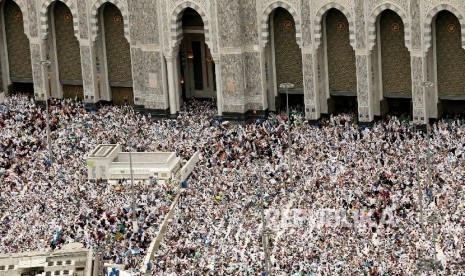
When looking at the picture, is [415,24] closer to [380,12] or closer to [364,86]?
[380,12]

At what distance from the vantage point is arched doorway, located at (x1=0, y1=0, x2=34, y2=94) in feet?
309

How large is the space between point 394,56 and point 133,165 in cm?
1648

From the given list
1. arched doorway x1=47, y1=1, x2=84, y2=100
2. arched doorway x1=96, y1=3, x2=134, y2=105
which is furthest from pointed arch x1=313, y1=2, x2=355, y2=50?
arched doorway x1=47, y1=1, x2=84, y2=100

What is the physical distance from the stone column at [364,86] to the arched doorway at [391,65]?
0.63 meters

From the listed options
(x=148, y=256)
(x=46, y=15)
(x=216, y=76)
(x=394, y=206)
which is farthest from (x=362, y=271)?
(x=46, y=15)

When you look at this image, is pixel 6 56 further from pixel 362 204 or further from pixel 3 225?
pixel 362 204

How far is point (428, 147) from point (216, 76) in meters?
18.8

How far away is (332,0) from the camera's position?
273ft

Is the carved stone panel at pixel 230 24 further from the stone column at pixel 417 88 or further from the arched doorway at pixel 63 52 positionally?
the arched doorway at pixel 63 52

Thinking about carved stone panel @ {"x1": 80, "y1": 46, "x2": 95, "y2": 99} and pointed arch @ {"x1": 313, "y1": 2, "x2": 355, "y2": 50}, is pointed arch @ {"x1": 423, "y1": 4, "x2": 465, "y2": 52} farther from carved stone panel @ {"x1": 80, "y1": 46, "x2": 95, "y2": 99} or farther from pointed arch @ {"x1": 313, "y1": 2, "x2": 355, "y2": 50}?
carved stone panel @ {"x1": 80, "y1": 46, "x2": 95, "y2": 99}

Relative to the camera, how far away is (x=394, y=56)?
8369 centimetres

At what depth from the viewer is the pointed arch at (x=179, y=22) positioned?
86.4m

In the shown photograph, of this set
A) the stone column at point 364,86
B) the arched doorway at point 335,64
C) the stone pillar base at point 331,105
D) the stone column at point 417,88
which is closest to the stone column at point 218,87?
the arched doorway at point 335,64

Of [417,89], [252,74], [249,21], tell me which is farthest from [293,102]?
[417,89]
